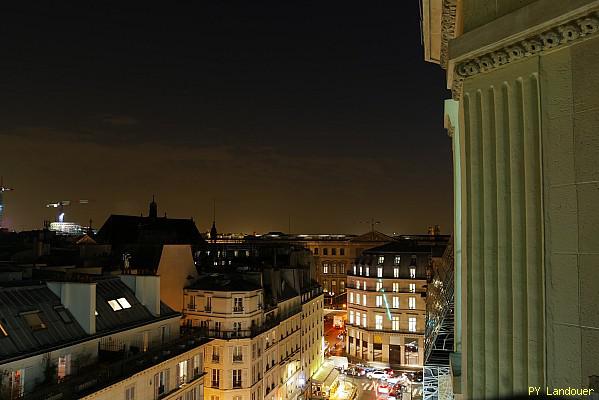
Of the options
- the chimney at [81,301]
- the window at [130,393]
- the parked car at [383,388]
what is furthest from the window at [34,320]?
the parked car at [383,388]

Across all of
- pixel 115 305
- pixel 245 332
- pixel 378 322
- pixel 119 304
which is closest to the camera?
pixel 115 305

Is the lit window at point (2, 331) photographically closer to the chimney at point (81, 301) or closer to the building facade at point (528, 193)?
the chimney at point (81, 301)

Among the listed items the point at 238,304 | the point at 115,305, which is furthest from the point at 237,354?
the point at 115,305

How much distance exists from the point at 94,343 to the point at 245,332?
1636 cm

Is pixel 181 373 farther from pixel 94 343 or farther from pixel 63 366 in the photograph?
pixel 63 366

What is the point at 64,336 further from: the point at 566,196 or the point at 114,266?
the point at 566,196

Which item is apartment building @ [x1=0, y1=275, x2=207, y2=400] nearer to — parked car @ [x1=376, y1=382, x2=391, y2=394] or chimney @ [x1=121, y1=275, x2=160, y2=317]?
chimney @ [x1=121, y1=275, x2=160, y2=317]

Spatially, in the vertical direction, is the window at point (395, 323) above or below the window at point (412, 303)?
below

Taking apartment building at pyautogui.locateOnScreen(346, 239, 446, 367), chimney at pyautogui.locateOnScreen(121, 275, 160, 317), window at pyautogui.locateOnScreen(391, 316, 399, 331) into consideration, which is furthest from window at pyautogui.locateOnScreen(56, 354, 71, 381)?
window at pyautogui.locateOnScreen(391, 316, 399, 331)

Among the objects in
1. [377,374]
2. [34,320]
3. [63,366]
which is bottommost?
[377,374]

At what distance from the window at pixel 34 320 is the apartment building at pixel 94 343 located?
0.05 m

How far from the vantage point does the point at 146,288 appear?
28.4 metres

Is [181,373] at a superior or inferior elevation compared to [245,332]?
inferior

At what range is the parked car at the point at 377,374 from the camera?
58.4 meters
